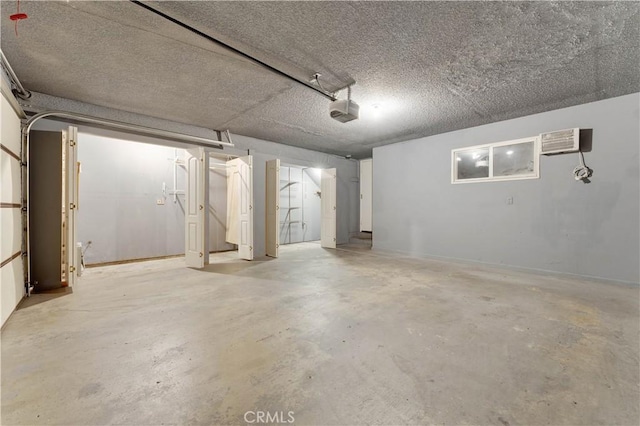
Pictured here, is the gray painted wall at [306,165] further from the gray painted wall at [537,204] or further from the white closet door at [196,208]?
the gray painted wall at [537,204]

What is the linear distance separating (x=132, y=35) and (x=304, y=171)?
20.4ft

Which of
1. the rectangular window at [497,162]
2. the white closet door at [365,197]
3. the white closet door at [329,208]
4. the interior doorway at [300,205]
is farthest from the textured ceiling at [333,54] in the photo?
the white closet door at [365,197]

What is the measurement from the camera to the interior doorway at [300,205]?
20.0 feet

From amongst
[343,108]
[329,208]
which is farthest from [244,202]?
[343,108]

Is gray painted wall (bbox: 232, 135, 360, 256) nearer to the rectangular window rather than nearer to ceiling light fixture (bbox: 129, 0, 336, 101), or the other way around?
ceiling light fixture (bbox: 129, 0, 336, 101)

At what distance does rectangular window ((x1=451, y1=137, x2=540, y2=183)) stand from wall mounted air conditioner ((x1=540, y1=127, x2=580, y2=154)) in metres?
0.21

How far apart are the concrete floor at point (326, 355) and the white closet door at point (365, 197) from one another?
16.2 ft

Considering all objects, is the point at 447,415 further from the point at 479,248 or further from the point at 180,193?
the point at 180,193

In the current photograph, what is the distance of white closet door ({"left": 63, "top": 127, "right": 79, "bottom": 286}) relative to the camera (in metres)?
3.38

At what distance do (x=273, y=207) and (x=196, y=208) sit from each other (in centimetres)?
167

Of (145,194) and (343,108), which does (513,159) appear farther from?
(145,194)

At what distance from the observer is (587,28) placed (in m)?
2.28

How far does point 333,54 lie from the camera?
2.66 meters
